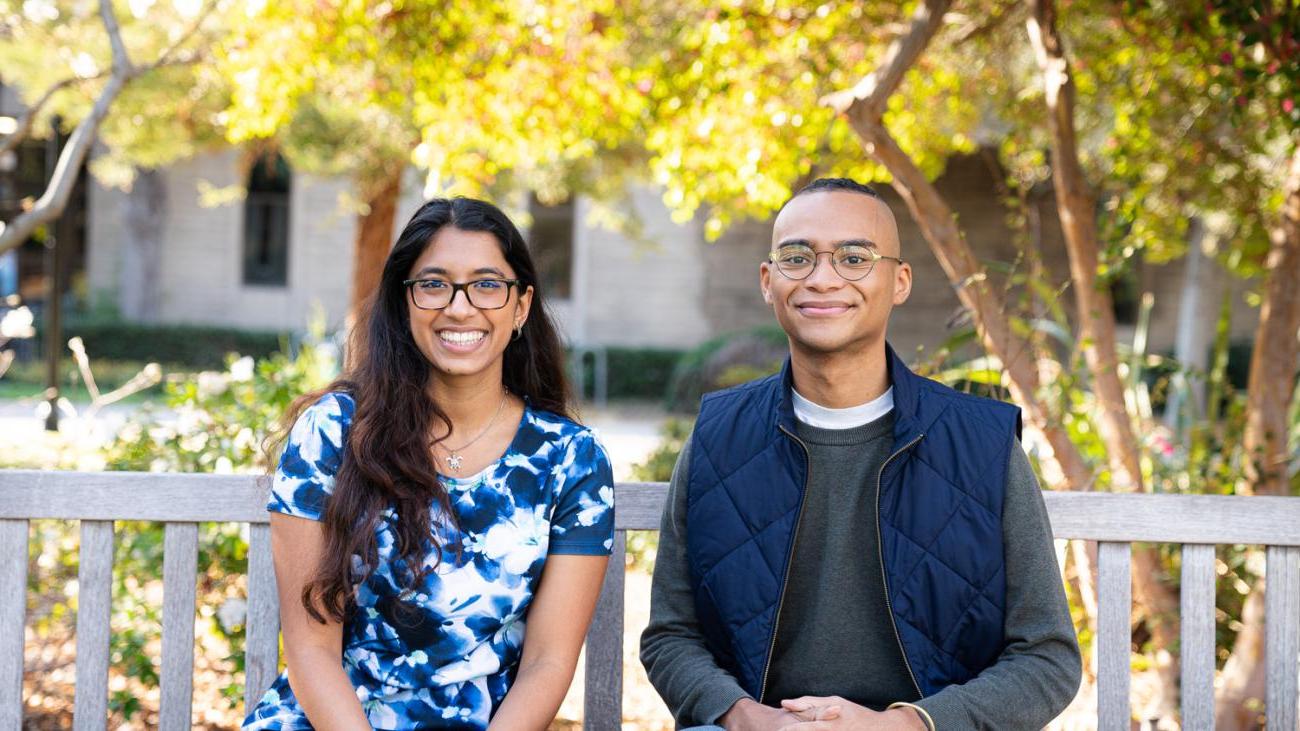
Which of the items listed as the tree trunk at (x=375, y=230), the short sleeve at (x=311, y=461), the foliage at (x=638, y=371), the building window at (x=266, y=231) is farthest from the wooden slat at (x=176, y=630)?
the building window at (x=266, y=231)

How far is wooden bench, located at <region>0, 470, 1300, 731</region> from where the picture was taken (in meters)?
2.72

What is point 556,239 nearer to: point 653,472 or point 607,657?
point 653,472

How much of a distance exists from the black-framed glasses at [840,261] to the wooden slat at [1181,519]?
0.83m

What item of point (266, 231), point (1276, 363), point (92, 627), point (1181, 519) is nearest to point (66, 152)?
point (92, 627)

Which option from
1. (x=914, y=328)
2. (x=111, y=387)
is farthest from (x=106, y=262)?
(x=914, y=328)

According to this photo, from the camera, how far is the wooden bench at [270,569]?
8.91 feet

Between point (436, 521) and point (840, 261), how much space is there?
91 centimetres

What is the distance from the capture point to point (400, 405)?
2.46m

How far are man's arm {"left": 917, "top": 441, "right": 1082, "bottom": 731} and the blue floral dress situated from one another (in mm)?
747

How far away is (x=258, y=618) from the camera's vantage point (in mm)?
2777

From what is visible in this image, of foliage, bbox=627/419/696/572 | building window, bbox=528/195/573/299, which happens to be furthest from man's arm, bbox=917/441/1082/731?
building window, bbox=528/195/573/299

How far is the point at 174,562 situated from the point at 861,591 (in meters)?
1.51

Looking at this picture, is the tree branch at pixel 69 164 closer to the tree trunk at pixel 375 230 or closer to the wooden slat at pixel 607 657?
the wooden slat at pixel 607 657

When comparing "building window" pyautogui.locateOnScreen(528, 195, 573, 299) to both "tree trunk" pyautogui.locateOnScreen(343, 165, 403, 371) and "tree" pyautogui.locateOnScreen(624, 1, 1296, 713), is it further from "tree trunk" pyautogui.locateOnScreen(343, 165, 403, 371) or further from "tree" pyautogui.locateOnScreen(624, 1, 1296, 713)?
"tree" pyautogui.locateOnScreen(624, 1, 1296, 713)
